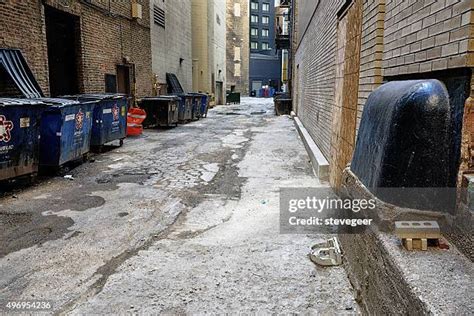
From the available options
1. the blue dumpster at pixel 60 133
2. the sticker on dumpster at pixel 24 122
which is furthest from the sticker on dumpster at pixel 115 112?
the sticker on dumpster at pixel 24 122

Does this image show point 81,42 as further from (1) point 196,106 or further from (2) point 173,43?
(2) point 173,43

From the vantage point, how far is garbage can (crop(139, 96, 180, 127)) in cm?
1438

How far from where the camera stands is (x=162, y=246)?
156 inches

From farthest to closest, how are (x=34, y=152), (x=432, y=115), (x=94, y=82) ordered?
(x=94, y=82) < (x=34, y=152) < (x=432, y=115)

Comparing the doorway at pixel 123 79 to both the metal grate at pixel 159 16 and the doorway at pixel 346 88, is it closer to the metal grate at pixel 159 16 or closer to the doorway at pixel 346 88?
the metal grate at pixel 159 16

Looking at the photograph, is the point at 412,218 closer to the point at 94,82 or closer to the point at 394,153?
the point at 394,153

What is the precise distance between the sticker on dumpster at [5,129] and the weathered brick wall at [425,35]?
5.15 meters

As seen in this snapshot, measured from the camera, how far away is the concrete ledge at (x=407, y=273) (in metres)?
1.69

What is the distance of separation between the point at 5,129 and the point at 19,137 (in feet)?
0.91

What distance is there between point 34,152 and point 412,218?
19.1 feet

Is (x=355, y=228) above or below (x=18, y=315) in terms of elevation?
above

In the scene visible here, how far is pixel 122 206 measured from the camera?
17.1 ft

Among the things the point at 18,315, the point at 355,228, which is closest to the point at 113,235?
the point at 18,315

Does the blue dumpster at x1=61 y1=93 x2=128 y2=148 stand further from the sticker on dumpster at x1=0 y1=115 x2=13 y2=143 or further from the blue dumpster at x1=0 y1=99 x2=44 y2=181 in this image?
the sticker on dumpster at x1=0 y1=115 x2=13 y2=143
